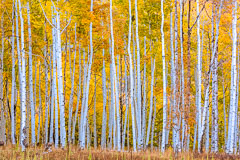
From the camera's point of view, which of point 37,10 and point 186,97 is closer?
point 186,97

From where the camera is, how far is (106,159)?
772cm

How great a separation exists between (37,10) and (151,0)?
5.80m

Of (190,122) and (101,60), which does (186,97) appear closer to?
(190,122)

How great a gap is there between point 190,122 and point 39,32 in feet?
34.7

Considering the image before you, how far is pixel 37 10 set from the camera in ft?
48.8

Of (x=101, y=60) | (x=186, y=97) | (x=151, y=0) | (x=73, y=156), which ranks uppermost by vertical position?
(x=151, y=0)

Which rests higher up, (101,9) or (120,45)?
(101,9)

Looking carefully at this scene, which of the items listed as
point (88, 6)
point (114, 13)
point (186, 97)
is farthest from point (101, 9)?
point (186, 97)

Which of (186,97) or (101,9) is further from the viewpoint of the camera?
(101,9)

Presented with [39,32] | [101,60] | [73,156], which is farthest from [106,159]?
[39,32]

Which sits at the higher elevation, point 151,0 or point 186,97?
point 151,0

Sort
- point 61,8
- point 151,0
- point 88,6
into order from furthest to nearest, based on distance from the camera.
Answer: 1. point 151,0
2. point 88,6
3. point 61,8

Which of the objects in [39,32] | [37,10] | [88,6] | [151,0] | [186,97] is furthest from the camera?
[39,32]

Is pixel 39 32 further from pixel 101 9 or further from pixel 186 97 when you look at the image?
pixel 186 97
